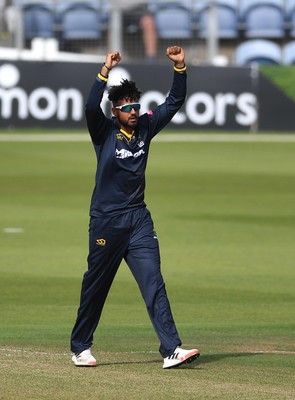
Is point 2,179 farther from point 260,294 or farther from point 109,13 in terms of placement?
point 109,13

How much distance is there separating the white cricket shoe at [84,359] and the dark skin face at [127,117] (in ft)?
4.97

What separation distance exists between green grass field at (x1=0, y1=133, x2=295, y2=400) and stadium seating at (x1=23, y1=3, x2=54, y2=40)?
11.2m

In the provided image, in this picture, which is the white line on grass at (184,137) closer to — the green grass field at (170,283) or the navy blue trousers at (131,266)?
the green grass field at (170,283)

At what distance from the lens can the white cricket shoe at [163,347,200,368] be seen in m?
7.95

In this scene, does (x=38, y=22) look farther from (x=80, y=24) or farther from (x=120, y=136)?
(x=120, y=136)

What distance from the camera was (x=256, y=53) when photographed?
131 ft

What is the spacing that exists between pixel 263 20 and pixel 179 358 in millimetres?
33867

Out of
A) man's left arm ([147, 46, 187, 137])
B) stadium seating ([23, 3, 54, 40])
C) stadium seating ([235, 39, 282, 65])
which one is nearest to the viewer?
man's left arm ([147, 46, 187, 137])

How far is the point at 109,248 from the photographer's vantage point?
321 inches

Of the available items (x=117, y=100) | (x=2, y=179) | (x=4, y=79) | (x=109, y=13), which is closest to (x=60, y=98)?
(x=4, y=79)

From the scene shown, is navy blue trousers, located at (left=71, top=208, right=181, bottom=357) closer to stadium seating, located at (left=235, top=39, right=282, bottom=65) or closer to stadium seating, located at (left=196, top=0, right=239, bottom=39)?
stadium seating, located at (left=235, top=39, right=282, bottom=65)

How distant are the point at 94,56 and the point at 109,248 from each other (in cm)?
2941

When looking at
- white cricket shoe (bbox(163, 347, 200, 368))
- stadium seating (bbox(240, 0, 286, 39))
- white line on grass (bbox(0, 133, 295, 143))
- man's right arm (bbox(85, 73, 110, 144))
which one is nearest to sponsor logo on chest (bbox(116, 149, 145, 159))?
man's right arm (bbox(85, 73, 110, 144))

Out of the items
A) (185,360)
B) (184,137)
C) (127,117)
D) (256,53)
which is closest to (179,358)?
(185,360)
